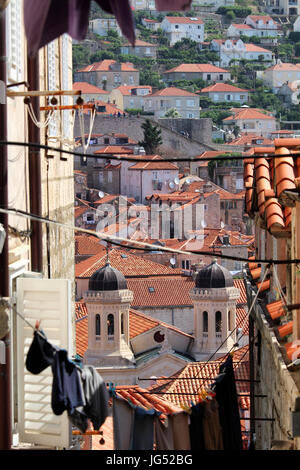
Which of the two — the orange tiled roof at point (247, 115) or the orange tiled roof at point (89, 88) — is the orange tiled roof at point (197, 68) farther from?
the orange tiled roof at point (247, 115)

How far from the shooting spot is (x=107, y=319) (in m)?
38.0

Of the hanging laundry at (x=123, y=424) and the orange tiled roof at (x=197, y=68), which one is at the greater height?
the hanging laundry at (x=123, y=424)

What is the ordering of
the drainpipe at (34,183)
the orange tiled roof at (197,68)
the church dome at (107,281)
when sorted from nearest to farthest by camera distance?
the drainpipe at (34,183) < the church dome at (107,281) < the orange tiled roof at (197,68)

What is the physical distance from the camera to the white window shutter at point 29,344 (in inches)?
303

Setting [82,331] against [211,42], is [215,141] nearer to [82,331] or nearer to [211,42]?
[211,42]

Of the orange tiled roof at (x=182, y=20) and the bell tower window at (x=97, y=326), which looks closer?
the bell tower window at (x=97, y=326)

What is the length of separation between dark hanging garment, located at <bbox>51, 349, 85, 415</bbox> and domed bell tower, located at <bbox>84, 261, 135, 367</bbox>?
101 feet

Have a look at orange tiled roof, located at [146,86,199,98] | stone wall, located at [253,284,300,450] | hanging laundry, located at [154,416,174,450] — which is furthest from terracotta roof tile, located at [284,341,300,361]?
orange tiled roof, located at [146,86,199,98]

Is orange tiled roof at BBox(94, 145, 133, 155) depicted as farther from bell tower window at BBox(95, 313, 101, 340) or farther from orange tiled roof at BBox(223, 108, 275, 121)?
bell tower window at BBox(95, 313, 101, 340)

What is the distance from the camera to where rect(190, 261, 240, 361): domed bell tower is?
39.1 m

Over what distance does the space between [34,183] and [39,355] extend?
319 cm

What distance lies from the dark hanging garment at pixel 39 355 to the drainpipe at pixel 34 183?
112 inches

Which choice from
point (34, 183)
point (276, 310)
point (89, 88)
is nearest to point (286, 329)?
point (276, 310)

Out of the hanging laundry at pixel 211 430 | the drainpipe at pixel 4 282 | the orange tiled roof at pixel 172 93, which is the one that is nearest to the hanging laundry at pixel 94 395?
the drainpipe at pixel 4 282
